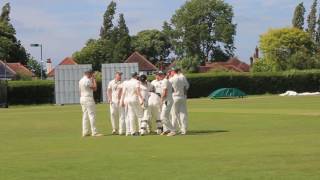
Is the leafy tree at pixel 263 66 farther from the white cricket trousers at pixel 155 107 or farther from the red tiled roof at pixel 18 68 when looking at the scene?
the white cricket trousers at pixel 155 107

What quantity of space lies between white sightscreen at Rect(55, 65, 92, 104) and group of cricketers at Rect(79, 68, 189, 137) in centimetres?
4302

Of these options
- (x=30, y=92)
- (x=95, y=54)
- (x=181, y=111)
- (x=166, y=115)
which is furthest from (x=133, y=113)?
(x=95, y=54)

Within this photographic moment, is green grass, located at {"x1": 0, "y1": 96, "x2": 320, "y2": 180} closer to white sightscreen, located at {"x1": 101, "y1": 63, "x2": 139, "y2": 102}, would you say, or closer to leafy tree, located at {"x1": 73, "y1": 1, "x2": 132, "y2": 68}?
white sightscreen, located at {"x1": 101, "y1": 63, "x2": 139, "y2": 102}

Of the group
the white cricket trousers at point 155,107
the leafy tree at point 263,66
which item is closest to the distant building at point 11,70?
the leafy tree at point 263,66

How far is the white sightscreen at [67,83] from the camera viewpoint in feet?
218

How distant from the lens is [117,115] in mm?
24766

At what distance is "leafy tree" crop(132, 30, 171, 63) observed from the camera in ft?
466

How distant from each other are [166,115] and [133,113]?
1090 mm

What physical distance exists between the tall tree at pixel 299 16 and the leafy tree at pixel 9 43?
48962mm

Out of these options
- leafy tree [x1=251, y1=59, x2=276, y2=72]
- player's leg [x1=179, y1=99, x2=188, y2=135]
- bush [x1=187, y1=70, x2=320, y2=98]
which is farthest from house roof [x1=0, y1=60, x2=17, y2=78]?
player's leg [x1=179, y1=99, x2=188, y2=135]

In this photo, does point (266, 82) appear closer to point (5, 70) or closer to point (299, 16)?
point (5, 70)

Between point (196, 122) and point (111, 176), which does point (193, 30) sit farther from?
point (111, 176)

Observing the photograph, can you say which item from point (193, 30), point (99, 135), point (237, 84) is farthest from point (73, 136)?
point (193, 30)

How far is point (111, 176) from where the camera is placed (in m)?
12.5
